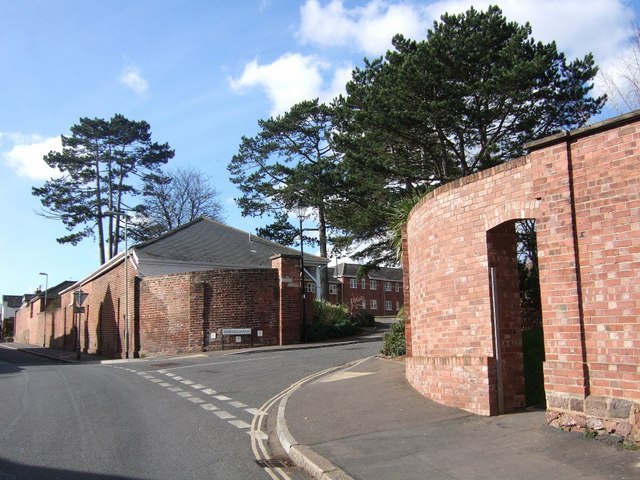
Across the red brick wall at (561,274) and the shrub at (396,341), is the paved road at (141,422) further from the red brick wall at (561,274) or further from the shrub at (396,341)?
the red brick wall at (561,274)

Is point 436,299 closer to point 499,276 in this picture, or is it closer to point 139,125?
point 499,276

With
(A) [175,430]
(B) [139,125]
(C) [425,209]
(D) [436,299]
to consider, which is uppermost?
(B) [139,125]

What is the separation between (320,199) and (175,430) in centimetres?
2499

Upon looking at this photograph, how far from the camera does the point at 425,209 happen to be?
10078mm

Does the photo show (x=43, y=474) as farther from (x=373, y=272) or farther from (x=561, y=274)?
(x=373, y=272)

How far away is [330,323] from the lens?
28688 mm

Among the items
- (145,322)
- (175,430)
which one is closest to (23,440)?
(175,430)

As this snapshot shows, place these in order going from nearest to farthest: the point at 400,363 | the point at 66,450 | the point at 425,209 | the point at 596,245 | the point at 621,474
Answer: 1. the point at 621,474
2. the point at 596,245
3. the point at 66,450
4. the point at 425,209
5. the point at 400,363

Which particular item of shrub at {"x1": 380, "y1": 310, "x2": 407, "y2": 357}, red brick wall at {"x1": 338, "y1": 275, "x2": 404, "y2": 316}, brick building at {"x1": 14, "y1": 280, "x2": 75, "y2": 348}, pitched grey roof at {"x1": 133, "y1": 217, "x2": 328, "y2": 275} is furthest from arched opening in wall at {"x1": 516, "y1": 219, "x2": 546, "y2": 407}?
red brick wall at {"x1": 338, "y1": 275, "x2": 404, "y2": 316}

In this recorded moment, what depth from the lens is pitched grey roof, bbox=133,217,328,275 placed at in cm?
3170

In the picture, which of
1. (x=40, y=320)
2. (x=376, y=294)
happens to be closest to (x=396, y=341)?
(x=40, y=320)

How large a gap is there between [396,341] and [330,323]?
44.7 feet

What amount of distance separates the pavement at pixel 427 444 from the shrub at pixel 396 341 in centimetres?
480

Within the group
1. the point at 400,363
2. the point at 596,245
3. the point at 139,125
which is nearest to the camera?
the point at 596,245
